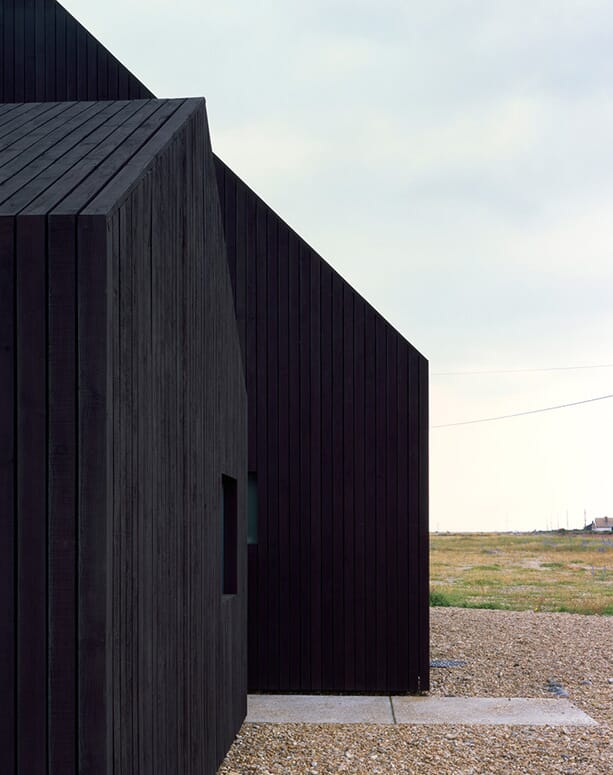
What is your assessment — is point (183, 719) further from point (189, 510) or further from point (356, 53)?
point (356, 53)

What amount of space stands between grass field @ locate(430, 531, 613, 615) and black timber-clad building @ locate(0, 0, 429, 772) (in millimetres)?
10273

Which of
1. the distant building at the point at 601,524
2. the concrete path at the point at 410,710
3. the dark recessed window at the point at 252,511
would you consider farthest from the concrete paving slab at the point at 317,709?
the distant building at the point at 601,524

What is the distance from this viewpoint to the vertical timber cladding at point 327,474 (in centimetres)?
1067

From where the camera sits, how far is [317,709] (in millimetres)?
9727

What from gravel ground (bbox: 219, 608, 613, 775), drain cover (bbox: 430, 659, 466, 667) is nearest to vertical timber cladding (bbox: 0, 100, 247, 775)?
gravel ground (bbox: 219, 608, 613, 775)

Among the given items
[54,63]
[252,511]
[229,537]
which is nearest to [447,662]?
[252,511]

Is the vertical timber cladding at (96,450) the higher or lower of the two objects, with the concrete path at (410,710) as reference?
higher

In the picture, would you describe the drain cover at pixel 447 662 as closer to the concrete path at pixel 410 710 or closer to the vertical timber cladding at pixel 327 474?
the vertical timber cladding at pixel 327 474

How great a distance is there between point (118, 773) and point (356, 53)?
1293 cm

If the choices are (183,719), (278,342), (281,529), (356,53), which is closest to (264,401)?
(278,342)

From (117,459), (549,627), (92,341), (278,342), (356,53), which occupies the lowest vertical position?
(549,627)

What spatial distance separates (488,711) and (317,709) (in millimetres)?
1626

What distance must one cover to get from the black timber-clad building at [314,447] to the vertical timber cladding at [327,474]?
0.04 feet

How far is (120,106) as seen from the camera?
679 cm
